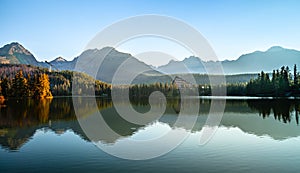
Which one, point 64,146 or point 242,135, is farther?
point 242,135

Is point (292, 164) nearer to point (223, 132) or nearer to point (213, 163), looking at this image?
point (213, 163)

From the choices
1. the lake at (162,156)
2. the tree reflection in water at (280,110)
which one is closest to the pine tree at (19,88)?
the lake at (162,156)

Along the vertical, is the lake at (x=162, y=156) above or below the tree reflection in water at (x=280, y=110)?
below

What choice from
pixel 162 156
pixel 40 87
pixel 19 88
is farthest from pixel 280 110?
pixel 19 88

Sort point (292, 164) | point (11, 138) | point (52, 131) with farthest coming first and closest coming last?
point (52, 131), point (11, 138), point (292, 164)

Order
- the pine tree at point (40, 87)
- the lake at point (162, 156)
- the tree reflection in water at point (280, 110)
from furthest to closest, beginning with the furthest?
the pine tree at point (40, 87) → the tree reflection in water at point (280, 110) → the lake at point (162, 156)

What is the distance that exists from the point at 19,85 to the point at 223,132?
4290 inches

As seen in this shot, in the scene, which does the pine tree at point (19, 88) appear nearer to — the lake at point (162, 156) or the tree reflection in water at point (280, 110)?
the lake at point (162, 156)

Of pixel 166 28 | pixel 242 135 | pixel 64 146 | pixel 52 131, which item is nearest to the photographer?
pixel 64 146

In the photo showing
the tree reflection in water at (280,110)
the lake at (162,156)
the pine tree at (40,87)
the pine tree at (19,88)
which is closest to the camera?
the lake at (162,156)

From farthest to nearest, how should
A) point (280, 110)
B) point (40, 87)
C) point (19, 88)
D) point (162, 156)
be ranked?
point (40, 87), point (19, 88), point (280, 110), point (162, 156)

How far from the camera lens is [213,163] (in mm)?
20438

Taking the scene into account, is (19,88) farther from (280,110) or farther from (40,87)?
(280,110)

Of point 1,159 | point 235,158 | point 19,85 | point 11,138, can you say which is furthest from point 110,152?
point 19,85
